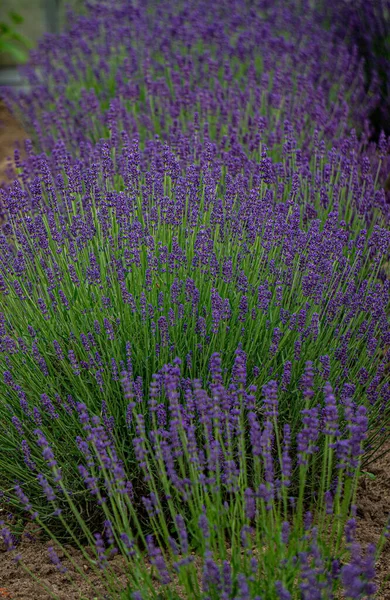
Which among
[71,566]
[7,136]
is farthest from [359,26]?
[71,566]

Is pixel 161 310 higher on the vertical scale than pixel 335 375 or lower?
higher

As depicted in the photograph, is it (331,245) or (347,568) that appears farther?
(331,245)

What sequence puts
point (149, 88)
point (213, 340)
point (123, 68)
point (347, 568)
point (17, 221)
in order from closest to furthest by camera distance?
point (347, 568), point (213, 340), point (17, 221), point (149, 88), point (123, 68)

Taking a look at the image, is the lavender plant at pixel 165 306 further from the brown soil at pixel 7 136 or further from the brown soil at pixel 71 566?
the brown soil at pixel 7 136

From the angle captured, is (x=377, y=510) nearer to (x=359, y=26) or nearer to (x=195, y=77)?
(x=195, y=77)

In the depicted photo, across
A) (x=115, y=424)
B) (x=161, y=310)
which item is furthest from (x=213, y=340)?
(x=115, y=424)

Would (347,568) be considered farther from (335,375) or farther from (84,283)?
(84,283)

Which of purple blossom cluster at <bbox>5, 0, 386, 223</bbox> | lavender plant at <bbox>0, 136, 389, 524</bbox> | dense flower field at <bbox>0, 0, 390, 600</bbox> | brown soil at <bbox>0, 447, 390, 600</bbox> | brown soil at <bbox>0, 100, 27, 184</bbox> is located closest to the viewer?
dense flower field at <bbox>0, 0, 390, 600</bbox>

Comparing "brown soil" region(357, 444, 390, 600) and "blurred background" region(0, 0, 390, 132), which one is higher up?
"blurred background" region(0, 0, 390, 132)

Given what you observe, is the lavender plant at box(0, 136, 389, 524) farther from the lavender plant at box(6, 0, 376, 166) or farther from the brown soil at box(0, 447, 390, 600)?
the lavender plant at box(6, 0, 376, 166)

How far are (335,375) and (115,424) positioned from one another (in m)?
0.80

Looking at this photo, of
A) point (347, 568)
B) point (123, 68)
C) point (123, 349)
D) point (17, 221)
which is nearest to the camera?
point (347, 568)

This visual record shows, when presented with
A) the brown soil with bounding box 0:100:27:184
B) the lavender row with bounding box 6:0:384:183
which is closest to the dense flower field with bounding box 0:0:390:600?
the lavender row with bounding box 6:0:384:183

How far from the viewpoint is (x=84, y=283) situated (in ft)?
9.36
